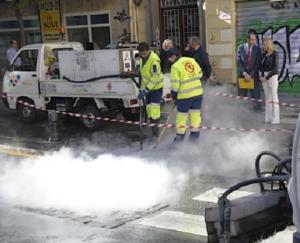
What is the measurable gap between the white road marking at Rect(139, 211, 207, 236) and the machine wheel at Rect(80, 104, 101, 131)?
20.6 feet

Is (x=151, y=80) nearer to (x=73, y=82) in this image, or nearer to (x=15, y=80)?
(x=73, y=82)

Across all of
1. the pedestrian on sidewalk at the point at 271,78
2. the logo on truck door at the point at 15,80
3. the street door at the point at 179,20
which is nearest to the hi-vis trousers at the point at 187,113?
the pedestrian on sidewalk at the point at 271,78

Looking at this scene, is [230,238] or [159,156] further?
[159,156]

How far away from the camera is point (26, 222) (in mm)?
6457

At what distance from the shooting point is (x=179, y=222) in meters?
6.14

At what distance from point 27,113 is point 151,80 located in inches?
176

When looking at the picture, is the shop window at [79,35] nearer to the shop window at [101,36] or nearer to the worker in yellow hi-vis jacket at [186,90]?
the shop window at [101,36]

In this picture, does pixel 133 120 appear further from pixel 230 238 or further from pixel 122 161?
pixel 230 238

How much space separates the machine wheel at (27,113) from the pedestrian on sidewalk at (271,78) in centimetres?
550

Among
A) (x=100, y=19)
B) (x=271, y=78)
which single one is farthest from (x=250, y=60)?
(x=100, y=19)

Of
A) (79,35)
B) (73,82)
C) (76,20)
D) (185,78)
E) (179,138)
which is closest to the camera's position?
(185,78)

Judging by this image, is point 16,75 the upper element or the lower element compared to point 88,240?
upper

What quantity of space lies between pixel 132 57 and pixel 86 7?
952cm

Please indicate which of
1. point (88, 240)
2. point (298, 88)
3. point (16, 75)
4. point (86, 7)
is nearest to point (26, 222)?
point (88, 240)
